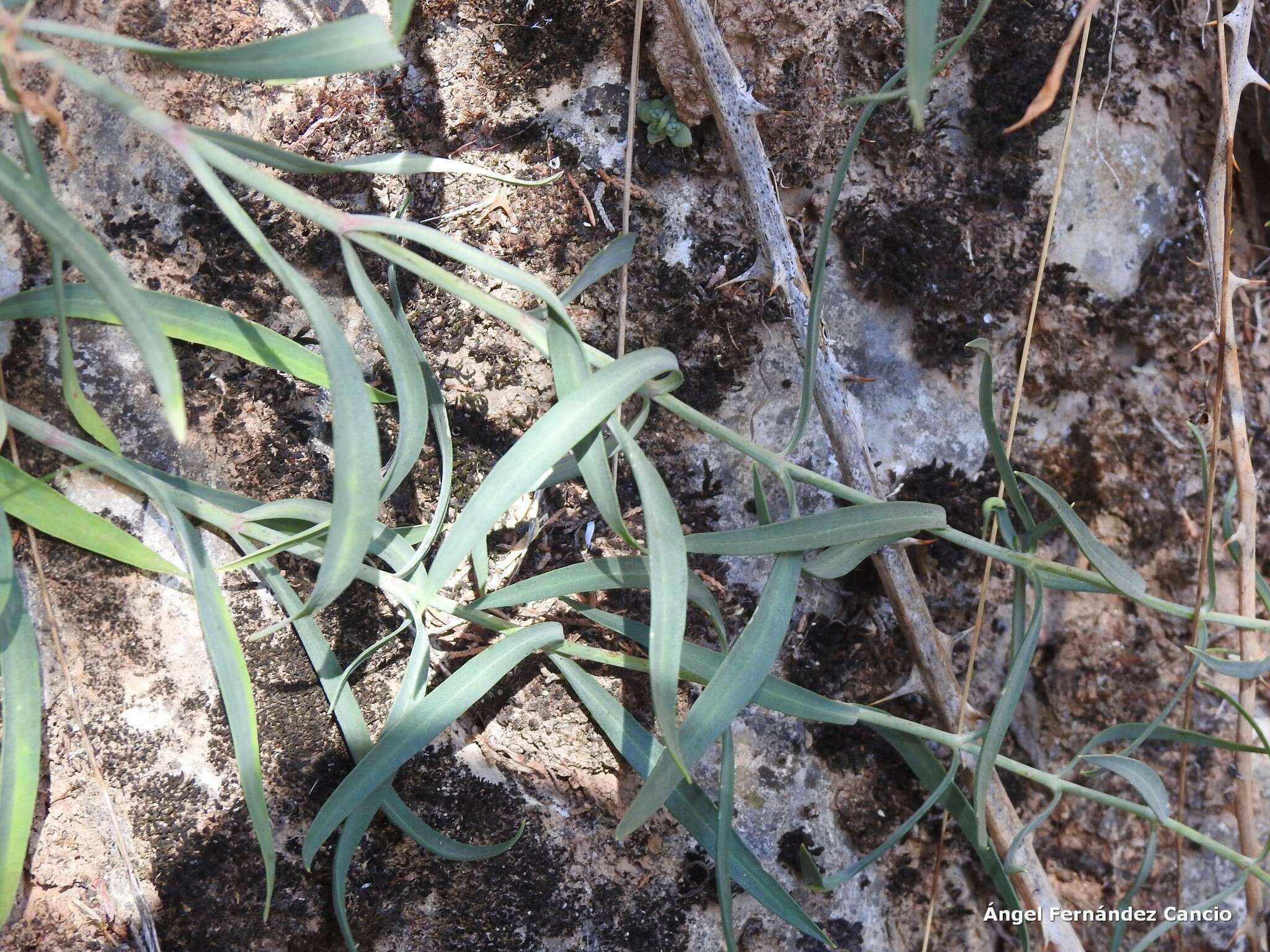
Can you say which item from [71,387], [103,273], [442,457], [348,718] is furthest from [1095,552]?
[71,387]

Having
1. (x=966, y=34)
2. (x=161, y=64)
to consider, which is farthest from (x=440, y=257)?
(x=966, y=34)

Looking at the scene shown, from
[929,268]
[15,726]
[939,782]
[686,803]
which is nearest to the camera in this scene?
[15,726]

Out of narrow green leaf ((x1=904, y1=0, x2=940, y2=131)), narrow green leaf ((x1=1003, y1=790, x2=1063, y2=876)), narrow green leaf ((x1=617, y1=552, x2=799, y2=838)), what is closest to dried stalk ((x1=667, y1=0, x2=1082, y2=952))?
narrow green leaf ((x1=1003, y1=790, x2=1063, y2=876))

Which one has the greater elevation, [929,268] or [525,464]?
[929,268]

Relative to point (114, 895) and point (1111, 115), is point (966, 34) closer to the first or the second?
point (1111, 115)

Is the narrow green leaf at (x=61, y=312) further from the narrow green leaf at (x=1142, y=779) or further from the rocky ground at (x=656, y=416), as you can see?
the narrow green leaf at (x=1142, y=779)

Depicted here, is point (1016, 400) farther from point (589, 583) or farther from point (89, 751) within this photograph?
point (89, 751)
